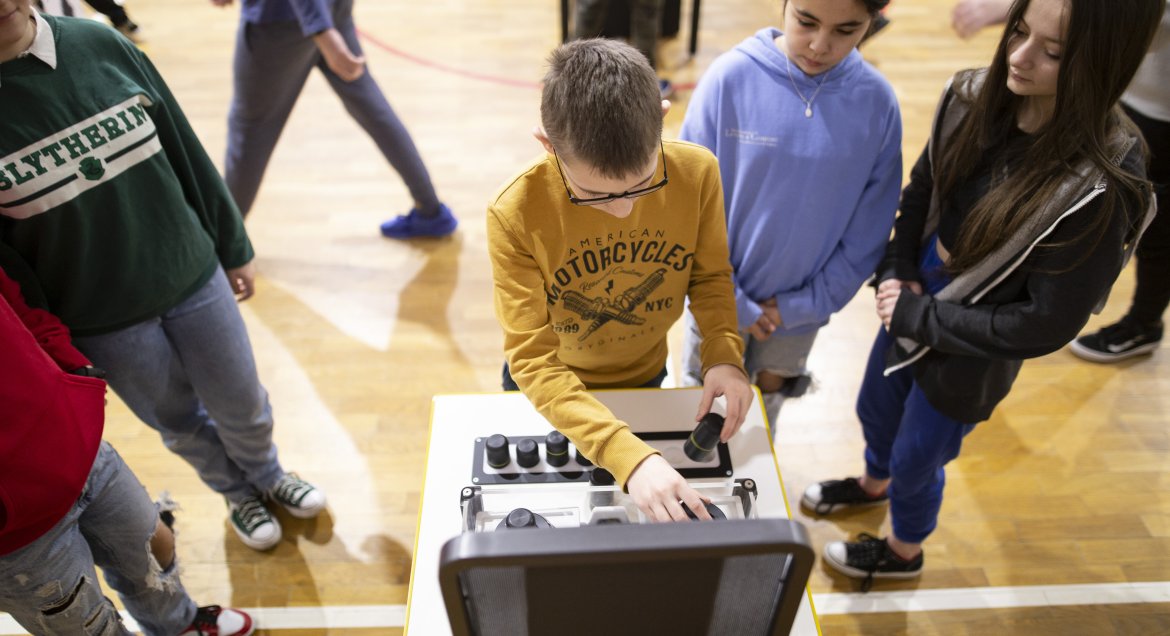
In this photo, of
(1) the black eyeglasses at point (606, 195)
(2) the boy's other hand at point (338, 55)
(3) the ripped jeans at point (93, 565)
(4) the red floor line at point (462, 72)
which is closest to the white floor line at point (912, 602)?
(3) the ripped jeans at point (93, 565)

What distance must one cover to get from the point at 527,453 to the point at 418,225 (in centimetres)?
195

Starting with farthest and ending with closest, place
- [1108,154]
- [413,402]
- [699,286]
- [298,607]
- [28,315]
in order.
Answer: [413,402] → [298,607] → [699,286] → [28,315] → [1108,154]

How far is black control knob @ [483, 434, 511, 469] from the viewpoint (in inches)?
46.8

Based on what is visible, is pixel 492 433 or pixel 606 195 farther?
pixel 492 433

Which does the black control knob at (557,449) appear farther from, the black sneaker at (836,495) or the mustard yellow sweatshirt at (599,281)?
the black sneaker at (836,495)

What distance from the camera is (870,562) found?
1871mm

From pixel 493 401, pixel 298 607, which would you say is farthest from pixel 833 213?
pixel 298 607

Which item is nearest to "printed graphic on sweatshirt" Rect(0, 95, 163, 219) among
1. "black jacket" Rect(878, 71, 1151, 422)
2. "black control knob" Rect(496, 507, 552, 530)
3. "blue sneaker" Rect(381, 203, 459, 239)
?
"black control knob" Rect(496, 507, 552, 530)

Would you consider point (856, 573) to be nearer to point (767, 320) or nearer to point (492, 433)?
point (767, 320)

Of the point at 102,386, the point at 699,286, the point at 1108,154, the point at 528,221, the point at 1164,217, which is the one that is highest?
the point at 1108,154

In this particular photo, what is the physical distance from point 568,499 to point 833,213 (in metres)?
0.75

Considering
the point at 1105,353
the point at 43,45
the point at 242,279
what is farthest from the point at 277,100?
the point at 1105,353

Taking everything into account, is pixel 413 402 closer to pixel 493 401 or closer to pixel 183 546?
pixel 183 546

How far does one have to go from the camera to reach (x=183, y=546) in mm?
2006
